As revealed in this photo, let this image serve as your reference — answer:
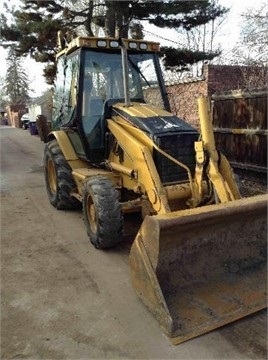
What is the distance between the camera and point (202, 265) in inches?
137

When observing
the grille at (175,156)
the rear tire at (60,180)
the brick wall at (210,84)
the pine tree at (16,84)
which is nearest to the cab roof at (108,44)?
the rear tire at (60,180)

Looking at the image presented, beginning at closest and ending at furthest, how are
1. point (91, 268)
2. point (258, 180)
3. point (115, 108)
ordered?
point (91, 268) → point (115, 108) → point (258, 180)

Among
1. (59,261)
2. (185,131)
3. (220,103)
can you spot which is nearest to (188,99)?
(220,103)

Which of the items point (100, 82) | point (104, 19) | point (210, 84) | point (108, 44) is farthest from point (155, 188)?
point (104, 19)

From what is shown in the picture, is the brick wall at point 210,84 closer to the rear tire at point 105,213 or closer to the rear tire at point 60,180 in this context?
the rear tire at point 60,180

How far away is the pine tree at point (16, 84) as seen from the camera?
56.8m

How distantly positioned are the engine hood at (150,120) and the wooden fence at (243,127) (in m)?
2.41

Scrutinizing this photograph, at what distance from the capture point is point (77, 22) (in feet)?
44.8

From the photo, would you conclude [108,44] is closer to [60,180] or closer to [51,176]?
[60,180]

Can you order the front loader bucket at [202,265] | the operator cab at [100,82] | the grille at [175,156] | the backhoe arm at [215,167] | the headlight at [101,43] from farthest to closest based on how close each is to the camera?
the operator cab at [100,82]
the headlight at [101,43]
the grille at [175,156]
the backhoe arm at [215,167]
the front loader bucket at [202,265]

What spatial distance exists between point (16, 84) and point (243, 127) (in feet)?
182

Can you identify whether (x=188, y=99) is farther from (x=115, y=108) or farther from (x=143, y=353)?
(x=143, y=353)

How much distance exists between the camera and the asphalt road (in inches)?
112

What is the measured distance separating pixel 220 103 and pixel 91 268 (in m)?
4.68
